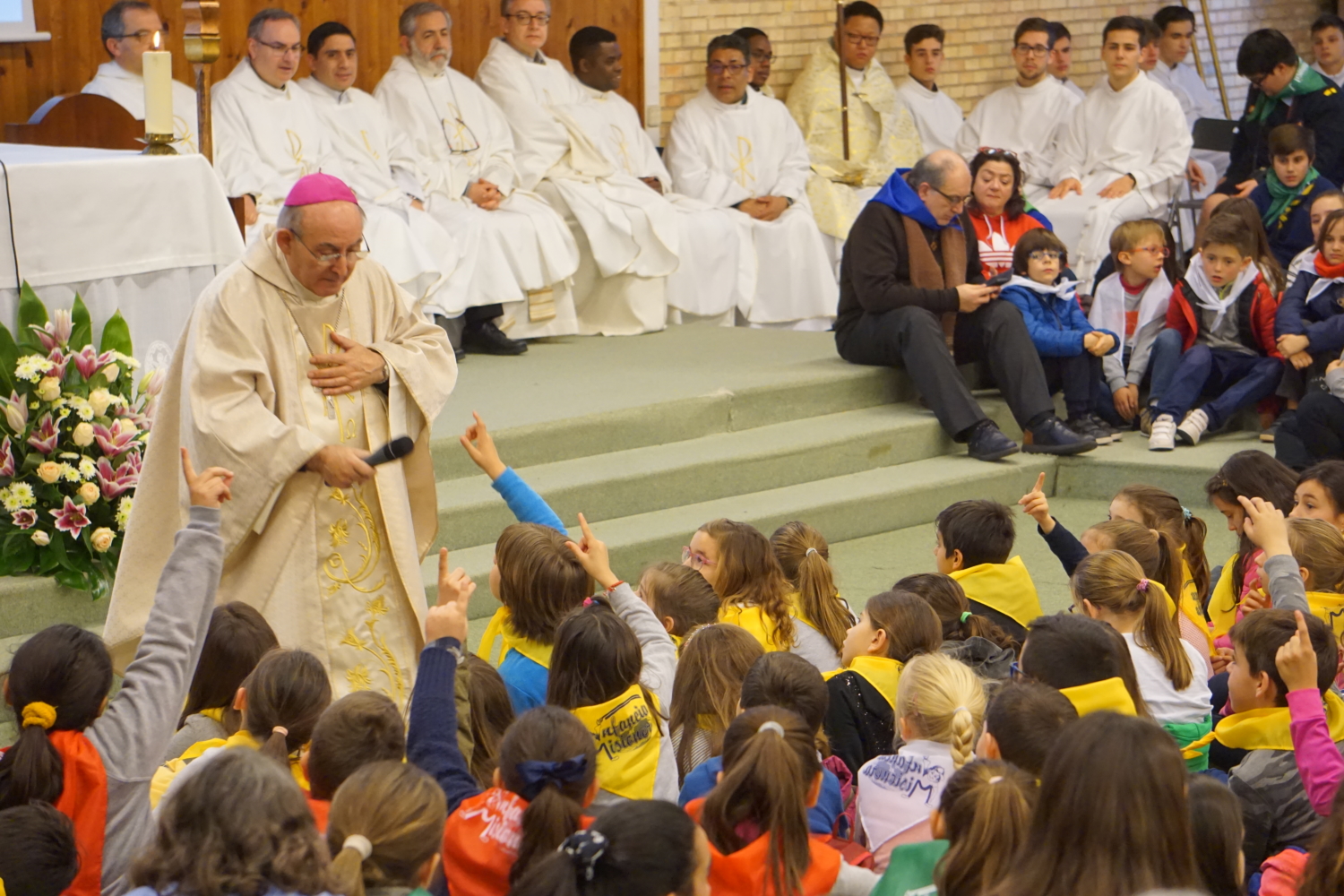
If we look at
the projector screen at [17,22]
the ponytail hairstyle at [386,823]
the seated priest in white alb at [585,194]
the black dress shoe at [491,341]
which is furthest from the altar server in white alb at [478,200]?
the ponytail hairstyle at [386,823]

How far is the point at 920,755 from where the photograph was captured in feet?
9.03

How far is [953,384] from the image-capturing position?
6.84 meters

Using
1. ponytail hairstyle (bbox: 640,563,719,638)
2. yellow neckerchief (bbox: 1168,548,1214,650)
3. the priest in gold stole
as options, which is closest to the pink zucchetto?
the priest in gold stole

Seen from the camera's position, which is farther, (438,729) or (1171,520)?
(1171,520)

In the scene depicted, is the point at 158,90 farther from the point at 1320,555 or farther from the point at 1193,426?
the point at 1193,426

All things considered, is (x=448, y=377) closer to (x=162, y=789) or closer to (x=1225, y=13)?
(x=162, y=789)

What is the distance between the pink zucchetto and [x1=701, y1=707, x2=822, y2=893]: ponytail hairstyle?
5.68 ft

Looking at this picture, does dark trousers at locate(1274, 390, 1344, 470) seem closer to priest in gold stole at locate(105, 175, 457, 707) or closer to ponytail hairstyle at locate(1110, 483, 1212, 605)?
ponytail hairstyle at locate(1110, 483, 1212, 605)

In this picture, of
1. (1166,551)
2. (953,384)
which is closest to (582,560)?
(1166,551)

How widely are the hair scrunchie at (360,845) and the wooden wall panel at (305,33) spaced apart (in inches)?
242

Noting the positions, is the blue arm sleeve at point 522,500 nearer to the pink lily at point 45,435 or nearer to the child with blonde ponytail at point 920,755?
the child with blonde ponytail at point 920,755

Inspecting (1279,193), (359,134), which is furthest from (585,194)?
(1279,193)

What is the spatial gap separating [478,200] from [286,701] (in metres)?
5.60

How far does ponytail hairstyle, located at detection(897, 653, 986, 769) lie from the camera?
276 cm
